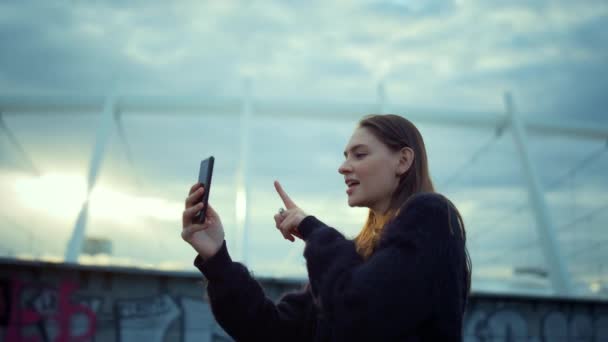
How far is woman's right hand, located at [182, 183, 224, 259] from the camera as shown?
1.70 metres

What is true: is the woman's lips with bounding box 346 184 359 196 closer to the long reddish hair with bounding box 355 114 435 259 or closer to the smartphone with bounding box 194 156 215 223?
the long reddish hair with bounding box 355 114 435 259

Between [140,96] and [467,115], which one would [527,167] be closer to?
[467,115]

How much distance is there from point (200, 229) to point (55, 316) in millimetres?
7691

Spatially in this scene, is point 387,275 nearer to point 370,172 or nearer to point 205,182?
point 370,172

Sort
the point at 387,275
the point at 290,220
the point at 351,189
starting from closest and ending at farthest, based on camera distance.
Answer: the point at 387,275 < the point at 290,220 < the point at 351,189

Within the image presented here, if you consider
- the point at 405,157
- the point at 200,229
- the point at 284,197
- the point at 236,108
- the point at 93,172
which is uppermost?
the point at 236,108

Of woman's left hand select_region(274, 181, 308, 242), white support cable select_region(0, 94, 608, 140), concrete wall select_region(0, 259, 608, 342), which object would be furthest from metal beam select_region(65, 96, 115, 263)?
woman's left hand select_region(274, 181, 308, 242)

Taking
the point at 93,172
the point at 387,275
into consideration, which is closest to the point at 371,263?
the point at 387,275

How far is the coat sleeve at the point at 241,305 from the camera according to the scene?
1773 mm

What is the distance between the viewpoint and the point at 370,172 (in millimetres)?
1739

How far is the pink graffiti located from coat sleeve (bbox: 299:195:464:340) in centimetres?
793

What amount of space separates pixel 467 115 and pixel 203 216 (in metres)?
16.8

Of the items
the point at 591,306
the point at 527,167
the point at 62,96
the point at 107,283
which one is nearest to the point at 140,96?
the point at 62,96

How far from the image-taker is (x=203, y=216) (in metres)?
1.71
